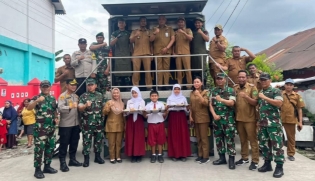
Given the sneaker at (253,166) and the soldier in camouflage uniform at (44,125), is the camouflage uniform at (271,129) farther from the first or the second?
the soldier in camouflage uniform at (44,125)

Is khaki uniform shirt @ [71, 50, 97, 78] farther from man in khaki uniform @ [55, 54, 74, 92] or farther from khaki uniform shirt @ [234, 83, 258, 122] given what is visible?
Result: khaki uniform shirt @ [234, 83, 258, 122]

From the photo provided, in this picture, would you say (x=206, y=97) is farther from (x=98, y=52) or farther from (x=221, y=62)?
(x=98, y=52)

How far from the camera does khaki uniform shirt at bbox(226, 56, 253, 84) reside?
6.85 metres

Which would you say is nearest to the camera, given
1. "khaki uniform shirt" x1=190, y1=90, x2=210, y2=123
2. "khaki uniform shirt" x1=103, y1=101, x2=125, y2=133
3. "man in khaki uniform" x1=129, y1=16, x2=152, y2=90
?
"khaki uniform shirt" x1=190, y1=90, x2=210, y2=123

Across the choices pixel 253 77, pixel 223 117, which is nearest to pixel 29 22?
pixel 253 77

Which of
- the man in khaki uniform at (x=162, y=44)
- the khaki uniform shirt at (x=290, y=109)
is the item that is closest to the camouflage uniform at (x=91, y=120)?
the man in khaki uniform at (x=162, y=44)

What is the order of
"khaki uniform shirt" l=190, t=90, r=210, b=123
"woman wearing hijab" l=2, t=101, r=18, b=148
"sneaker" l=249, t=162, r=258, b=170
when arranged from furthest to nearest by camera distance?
"woman wearing hijab" l=2, t=101, r=18, b=148 → "khaki uniform shirt" l=190, t=90, r=210, b=123 → "sneaker" l=249, t=162, r=258, b=170

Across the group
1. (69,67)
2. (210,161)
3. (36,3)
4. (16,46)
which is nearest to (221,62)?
(210,161)

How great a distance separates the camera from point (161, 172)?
17.7 feet

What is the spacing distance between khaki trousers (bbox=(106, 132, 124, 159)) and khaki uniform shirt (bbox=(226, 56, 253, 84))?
116 inches

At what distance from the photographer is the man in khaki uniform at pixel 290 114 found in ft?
21.1

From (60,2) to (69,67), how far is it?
63.5ft

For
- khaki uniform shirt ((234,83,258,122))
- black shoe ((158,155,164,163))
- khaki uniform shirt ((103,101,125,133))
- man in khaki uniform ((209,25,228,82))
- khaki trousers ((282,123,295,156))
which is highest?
man in khaki uniform ((209,25,228,82))

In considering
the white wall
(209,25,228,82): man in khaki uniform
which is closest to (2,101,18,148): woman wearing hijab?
(209,25,228,82): man in khaki uniform
